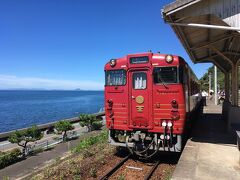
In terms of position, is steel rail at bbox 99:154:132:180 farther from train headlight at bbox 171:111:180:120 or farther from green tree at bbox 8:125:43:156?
green tree at bbox 8:125:43:156

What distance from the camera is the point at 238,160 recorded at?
7.23m

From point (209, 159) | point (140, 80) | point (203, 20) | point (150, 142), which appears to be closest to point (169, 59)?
point (140, 80)

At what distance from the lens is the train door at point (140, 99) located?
27.2ft

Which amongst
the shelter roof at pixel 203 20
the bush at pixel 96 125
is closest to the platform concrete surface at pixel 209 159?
the shelter roof at pixel 203 20

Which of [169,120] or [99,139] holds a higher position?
[169,120]

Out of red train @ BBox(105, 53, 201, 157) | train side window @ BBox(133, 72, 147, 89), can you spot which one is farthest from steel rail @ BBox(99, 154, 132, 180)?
train side window @ BBox(133, 72, 147, 89)

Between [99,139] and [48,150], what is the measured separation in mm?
2539

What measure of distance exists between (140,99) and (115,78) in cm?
117

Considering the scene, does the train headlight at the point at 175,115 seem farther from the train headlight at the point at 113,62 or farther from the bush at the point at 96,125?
the bush at the point at 96,125

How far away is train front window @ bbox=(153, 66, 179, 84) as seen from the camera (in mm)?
7945

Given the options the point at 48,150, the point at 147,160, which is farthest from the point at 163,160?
the point at 48,150

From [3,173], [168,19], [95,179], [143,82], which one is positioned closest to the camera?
[95,179]

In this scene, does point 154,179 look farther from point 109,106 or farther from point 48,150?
point 48,150

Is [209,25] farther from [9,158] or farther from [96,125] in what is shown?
[96,125]
